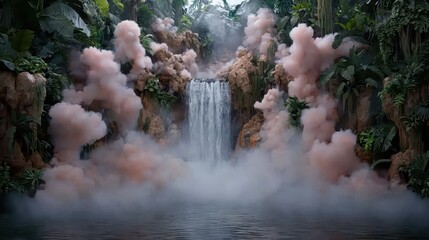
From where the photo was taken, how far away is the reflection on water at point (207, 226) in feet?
33.0

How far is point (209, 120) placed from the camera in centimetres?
2519

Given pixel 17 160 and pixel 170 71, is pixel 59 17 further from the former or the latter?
pixel 170 71

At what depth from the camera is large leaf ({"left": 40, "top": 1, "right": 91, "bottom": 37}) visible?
63.3ft

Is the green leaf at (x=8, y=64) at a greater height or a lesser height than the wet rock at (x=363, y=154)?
greater

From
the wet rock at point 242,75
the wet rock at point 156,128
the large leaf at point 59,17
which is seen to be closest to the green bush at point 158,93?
the wet rock at point 156,128

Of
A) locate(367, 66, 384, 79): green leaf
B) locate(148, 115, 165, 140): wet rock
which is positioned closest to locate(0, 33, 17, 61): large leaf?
locate(148, 115, 165, 140): wet rock

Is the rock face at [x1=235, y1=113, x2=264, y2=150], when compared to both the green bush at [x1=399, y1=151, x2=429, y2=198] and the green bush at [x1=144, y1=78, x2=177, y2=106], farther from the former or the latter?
the green bush at [x1=399, y1=151, x2=429, y2=198]

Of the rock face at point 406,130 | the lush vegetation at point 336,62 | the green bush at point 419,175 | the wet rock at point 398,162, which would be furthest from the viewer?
the wet rock at point 398,162

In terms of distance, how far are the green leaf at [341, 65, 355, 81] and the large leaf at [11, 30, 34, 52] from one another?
39.5 ft

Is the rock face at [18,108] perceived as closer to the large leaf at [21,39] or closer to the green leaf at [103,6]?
the large leaf at [21,39]

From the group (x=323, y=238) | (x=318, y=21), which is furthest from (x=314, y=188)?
(x=323, y=238)

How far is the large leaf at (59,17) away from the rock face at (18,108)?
10.3ft

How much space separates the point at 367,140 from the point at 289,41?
30.4ft

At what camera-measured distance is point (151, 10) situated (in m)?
29.4
